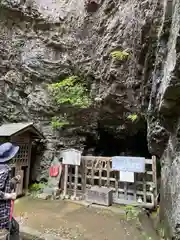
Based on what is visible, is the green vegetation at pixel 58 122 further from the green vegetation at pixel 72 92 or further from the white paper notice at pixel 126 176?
the white paper notice at pixel 126 176

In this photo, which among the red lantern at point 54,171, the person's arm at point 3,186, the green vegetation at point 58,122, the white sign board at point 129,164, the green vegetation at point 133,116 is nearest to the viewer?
the person's arm at point 3,186

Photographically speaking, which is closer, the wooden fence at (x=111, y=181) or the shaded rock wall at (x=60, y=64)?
the wooden fence at (x=111, y=181)

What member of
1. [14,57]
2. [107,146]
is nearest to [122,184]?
[107,146]

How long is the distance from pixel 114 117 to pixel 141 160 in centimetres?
237

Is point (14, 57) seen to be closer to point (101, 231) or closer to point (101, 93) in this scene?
point (101, 93)

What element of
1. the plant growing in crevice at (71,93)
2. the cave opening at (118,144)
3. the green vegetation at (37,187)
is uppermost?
the plant growing in crevice at (71,93)

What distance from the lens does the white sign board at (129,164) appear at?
6895 millimetres

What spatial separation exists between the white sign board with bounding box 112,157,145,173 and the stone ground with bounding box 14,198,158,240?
1448mm

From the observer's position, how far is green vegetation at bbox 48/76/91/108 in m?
8.22

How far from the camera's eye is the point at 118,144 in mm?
10773

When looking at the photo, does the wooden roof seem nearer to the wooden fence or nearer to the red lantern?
the red lantern

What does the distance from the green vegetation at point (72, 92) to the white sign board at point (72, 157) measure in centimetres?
185

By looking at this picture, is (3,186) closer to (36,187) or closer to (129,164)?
(129,164)

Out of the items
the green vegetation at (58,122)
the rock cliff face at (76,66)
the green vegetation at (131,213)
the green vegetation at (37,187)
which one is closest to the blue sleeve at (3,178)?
the rock cliff face at (76,66)
